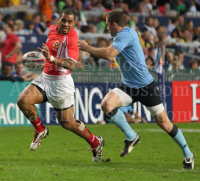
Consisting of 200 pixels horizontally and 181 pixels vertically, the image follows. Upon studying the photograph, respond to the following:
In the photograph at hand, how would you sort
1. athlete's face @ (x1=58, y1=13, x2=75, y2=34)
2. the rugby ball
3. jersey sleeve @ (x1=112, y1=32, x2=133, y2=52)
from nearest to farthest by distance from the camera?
jersey sleeve @ (x1=112, y1=32, x2=133, y2=52)
athlete's face @ (x1=58, y1=13, x2=75, y2=34)
the rugby ball

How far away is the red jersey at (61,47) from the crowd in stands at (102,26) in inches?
246

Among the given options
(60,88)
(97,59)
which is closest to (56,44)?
(60,88)

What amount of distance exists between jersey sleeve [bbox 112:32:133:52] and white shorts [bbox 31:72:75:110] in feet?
3.91

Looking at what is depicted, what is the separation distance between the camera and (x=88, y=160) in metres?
7.94

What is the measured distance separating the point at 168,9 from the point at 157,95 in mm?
17084

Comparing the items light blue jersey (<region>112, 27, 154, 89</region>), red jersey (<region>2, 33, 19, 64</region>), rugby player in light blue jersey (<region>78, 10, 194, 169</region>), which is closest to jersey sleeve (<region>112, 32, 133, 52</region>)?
rugby player in light blue jersey (<region>78, 10, 194, 169</region>)

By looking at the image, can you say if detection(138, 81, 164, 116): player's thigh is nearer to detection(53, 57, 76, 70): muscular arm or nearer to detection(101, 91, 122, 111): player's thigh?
detection(101, 91, 122, 111): player's thigh

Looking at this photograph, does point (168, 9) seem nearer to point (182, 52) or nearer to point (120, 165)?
point (182, 52)

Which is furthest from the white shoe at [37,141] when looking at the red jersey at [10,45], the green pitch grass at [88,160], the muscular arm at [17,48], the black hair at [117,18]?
the red jersey at [10,45]

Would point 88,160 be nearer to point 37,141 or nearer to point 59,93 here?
point 37,141

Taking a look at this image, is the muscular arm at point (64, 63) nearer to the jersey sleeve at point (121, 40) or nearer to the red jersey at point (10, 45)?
the jersey sleeve at point (121, 40)

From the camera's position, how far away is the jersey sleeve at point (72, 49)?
740cm

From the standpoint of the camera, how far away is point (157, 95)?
729 cm

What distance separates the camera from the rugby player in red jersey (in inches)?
298
